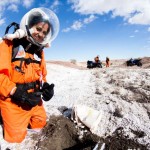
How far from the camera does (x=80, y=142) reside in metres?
4.01

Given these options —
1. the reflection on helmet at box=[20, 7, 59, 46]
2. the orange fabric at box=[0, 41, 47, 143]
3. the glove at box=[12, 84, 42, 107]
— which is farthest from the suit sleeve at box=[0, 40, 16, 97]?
the reflection on helmet at box=[20, 7, 59, 46]

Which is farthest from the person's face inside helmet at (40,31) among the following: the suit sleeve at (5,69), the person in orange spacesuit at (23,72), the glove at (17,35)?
the suit sleeve at (5,69)

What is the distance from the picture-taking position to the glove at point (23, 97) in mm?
3812

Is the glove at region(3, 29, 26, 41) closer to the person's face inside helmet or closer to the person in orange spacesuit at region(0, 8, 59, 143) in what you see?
the person in orange spacesuit at region(0, 8, 59, 143)

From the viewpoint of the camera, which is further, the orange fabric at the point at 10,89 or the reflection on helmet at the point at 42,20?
the reflection on helmet at the point at 42,20

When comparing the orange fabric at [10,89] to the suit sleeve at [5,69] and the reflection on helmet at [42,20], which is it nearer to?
the suit sleeve at [5,69]

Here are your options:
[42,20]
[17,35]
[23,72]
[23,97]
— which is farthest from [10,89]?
[42,20]

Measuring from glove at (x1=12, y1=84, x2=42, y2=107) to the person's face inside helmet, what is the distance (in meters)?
0.80

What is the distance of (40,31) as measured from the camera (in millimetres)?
4164

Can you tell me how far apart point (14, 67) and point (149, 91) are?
11.0 feet

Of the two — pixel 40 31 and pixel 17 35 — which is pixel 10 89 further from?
pixel 40 31

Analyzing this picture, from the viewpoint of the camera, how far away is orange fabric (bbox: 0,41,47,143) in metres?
3.77

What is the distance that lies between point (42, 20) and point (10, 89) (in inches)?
49.0

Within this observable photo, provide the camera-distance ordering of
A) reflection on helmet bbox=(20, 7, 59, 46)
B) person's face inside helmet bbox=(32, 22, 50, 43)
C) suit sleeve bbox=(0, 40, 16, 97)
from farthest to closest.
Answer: person's face inside helmet bbox=(32, 22, 50, 43) < reflection on helmet bbox=(20, 7, 59, 46) < suit sleeve bbox=(0, 40, 16, 97)
